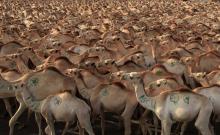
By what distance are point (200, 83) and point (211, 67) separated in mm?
2185

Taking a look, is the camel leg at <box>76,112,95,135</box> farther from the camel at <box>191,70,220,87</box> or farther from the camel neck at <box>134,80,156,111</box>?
the camel at <box>191,70,220,87</box>

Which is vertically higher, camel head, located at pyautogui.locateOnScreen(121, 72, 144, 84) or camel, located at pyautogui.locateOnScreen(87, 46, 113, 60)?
camel head, located at pyautogui.locateOnScreen(121, 72, 144, 84)

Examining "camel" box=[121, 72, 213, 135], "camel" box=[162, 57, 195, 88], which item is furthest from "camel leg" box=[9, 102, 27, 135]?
"camel" box=[162, 57, 195, 88]

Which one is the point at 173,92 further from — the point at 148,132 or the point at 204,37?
the point at 204,37

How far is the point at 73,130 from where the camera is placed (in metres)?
11.5

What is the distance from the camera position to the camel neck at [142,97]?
974 cm

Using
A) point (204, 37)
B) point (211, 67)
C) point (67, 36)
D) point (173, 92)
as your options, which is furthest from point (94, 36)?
point (173, 92)

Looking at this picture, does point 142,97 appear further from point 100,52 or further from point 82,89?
point 100,52

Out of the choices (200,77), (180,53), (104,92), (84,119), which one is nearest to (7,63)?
(104,92)

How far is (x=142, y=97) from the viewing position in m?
9.77

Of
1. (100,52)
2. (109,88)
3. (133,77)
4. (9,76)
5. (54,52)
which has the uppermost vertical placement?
(133,77)

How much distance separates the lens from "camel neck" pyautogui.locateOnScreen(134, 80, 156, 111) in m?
9.74

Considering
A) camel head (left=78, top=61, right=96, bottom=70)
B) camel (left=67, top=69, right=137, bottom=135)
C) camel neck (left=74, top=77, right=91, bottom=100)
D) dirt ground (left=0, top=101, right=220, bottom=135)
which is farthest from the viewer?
camel head (left=78, top=61, right=96, bottom=70)

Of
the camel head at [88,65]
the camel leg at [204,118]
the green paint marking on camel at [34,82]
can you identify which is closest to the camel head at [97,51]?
the camel head at [88,65]
